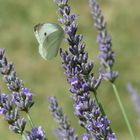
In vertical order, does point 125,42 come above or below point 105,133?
above

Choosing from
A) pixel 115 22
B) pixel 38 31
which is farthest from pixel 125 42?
pixel 38 31

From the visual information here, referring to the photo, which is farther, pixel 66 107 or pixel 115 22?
pixel 115 22

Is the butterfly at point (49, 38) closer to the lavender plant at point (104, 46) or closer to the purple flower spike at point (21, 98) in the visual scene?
the purple flower spike at point (21, 98)

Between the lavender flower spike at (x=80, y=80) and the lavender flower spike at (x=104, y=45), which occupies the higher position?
the lavender flower spike at (x=104, y=45)

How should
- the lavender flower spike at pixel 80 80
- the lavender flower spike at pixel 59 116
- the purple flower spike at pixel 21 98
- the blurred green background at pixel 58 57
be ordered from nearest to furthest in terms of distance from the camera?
the lavender flower spike at pixel 80 80 → the purple flower spike at pixel 21 98 → the lavender flower spike at pixel 59 116 → the blurred green background at pixel 58 57

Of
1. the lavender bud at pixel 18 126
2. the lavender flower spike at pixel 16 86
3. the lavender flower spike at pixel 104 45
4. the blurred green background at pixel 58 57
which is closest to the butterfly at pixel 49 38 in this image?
the lavender flower spike at pixel 16 86

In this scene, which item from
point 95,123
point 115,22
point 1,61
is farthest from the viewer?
point 115,22

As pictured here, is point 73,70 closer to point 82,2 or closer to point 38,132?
point 38,132
